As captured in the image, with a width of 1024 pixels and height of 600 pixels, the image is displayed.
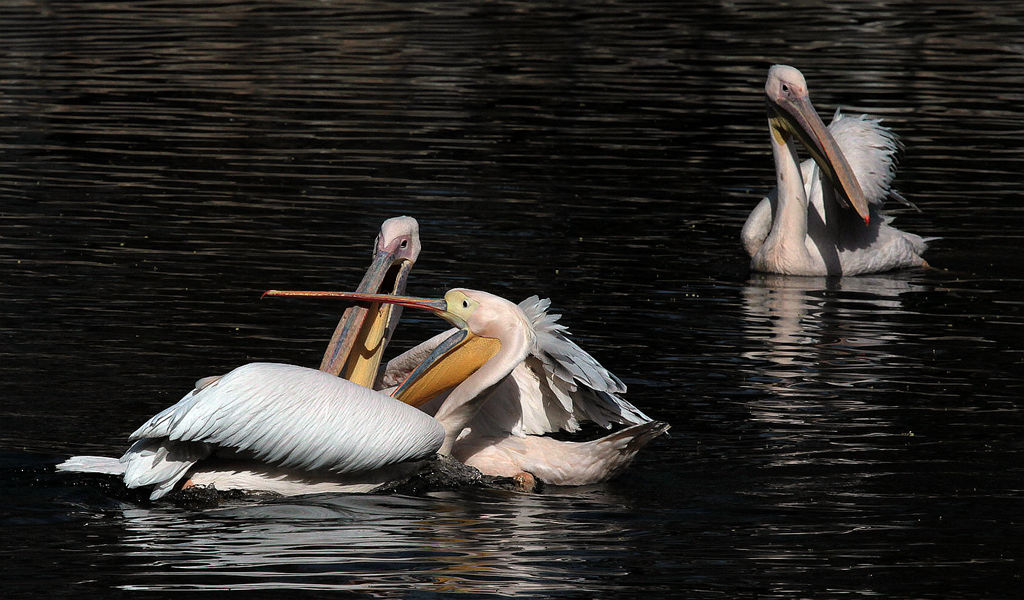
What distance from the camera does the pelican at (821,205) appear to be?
8953mm

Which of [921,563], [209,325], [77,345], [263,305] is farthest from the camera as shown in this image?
[263,305]

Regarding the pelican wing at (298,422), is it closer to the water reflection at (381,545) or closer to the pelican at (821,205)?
the water reflection at (381,545)

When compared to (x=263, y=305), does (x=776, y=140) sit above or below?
above

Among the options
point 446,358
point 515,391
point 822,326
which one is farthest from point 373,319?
point 822,326

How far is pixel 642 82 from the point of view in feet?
52.2

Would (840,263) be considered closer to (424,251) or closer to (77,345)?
(424,251)

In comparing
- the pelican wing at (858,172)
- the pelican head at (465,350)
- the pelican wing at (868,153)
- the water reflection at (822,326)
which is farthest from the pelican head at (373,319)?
the pelican wing at (868,153)

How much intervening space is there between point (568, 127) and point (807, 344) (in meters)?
6.29

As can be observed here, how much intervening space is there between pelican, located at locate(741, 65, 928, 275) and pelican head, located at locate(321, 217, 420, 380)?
11.5 ft

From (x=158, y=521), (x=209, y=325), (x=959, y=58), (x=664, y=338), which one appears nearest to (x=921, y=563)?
(x=158, y=521)

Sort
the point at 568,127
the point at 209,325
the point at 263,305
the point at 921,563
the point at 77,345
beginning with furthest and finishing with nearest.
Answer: the point at 568,127
the point at 263,305
the point at 209,325
the point at 77,345
the point at 921,563

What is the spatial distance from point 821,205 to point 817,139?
1.53 feet

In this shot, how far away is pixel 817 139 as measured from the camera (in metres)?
9.04

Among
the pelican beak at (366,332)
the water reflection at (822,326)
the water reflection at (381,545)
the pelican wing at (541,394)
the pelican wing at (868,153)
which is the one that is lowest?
the water reflection at (381,545)
